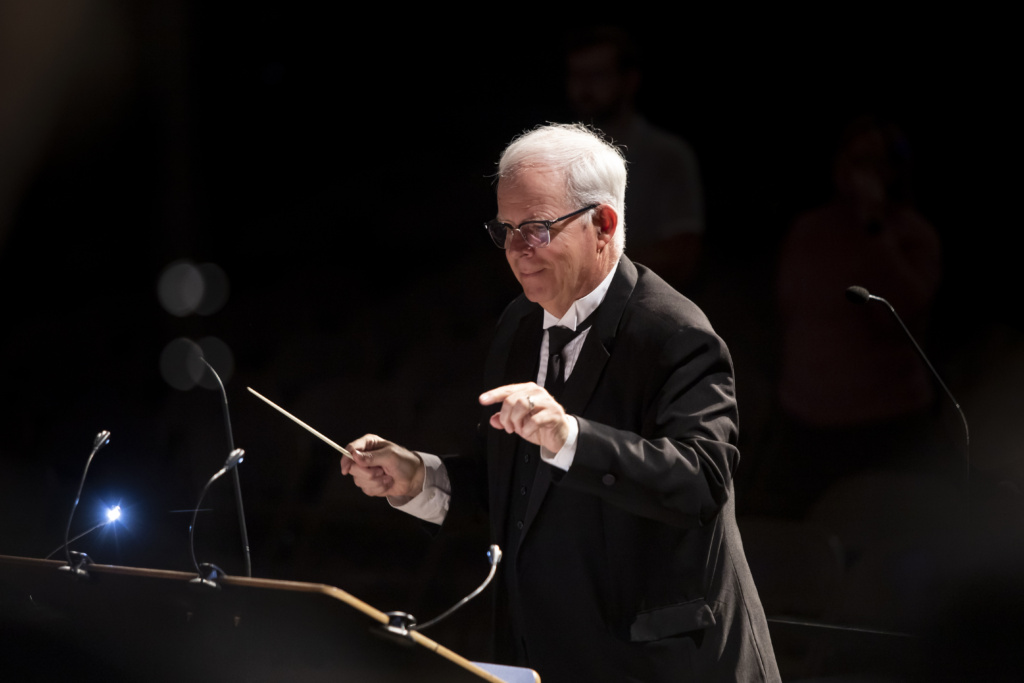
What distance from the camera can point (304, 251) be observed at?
363 centimetres

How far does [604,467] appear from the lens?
1.49 metres

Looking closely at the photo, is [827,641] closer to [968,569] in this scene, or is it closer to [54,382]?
[968,569]

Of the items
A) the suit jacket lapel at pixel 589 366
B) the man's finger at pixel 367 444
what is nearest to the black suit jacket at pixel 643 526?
the suit jacket lapel at pixel 589 366

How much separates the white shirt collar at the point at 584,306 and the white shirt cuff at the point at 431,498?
0.39 metres

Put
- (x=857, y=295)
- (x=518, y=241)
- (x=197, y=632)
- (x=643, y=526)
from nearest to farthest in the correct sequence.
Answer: (x=197, y=632), (x=643, y=526), (x=518, y=241), (x=857, y=295)

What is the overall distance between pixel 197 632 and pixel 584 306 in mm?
920

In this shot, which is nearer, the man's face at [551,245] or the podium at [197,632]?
the podium at [197,632]

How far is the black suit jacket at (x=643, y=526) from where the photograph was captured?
1.52 m

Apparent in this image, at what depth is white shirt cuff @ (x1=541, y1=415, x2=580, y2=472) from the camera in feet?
4.87

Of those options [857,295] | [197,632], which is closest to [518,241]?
[197,632]

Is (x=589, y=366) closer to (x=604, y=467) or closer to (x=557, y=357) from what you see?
(x=557, y=357)

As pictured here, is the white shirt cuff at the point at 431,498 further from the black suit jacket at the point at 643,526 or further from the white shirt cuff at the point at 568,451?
the white shirt cuff at the point at 568,451

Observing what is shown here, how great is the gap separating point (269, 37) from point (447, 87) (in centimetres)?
71

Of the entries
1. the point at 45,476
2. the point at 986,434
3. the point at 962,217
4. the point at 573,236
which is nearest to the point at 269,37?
the point at 45,476
